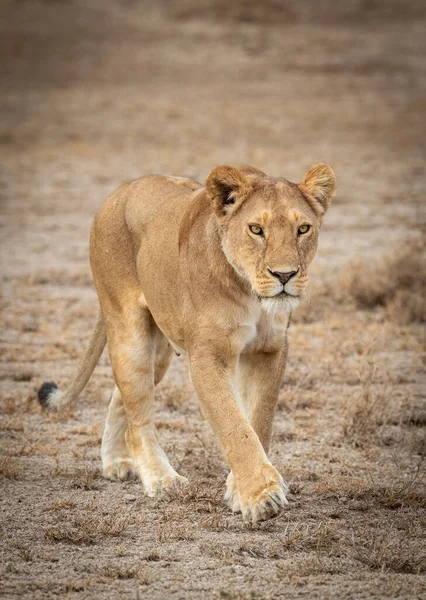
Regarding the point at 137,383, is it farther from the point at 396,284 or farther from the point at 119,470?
the point at 396,284

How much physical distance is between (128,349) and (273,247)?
1.12 meters

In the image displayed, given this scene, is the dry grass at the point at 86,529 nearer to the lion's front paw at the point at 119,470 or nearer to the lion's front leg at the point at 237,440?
the lion's front leg at the point at 237,440

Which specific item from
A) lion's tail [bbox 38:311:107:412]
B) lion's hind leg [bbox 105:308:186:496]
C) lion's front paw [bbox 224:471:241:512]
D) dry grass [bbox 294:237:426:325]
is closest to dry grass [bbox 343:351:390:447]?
lion's hind leg [bbox 105:308:186:496]

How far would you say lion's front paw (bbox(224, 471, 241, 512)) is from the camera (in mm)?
3992

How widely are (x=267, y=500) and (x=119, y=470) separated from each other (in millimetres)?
1221

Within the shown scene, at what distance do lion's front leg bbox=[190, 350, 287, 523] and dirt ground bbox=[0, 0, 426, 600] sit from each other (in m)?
0.18

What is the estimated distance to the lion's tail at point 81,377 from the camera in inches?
205

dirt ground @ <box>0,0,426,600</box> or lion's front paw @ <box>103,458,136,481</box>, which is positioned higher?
dirt ground @ <box>0,0,426,600</box>

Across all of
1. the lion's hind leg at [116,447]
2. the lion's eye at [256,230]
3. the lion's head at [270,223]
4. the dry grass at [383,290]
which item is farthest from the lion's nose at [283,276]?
the dry grass at [383,290]

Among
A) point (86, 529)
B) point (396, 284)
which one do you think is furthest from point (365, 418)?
point (396, 284)

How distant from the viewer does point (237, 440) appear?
155 inches

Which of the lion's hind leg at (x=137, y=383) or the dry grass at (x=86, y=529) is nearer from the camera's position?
the dry grass at (x=86, y=529)

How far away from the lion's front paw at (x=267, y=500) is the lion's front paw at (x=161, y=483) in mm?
760

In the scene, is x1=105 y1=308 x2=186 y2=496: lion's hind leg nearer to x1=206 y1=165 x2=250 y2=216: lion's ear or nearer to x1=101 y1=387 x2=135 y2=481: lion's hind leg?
x1=101 y1=387 x2=135 y2=481: lion's hind leg
